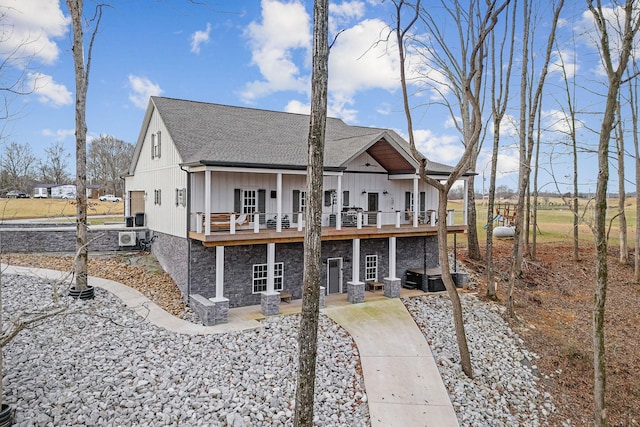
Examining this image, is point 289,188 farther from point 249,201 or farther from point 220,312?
point 220,312

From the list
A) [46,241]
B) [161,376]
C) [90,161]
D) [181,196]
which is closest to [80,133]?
[181,196]

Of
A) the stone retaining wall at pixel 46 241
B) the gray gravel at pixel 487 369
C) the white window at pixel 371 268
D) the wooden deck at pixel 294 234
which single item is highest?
the wooden deck at pixel 294 234

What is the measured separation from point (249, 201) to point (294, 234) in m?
2.31

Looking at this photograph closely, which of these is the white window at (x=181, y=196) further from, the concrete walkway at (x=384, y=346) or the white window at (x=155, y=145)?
the concrete walkway at (x=384, y=346)

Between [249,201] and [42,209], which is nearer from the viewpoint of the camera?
[249,201]

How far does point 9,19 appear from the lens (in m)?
6.62

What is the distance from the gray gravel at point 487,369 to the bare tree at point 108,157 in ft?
132

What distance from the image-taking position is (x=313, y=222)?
578 centimetres

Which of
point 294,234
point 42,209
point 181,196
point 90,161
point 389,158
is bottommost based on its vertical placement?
point 294,234

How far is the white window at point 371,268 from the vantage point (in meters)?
16.0

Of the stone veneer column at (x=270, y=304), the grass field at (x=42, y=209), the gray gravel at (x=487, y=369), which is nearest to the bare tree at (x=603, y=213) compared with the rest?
the gray gravel at (x=487, y=369)

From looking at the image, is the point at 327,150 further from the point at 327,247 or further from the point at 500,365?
the point at 500,365

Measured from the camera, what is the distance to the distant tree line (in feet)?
135

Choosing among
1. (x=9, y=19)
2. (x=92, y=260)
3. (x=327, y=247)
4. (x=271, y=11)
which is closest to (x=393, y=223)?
(x=327, y=247)
